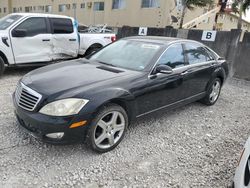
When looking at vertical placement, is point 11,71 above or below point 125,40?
below

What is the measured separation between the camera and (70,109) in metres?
2.66

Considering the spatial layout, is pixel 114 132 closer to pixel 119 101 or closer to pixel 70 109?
pixel 119 101

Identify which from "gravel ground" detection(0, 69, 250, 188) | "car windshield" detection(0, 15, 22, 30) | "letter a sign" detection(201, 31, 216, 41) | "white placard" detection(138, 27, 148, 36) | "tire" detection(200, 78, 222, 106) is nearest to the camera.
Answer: "gravel ground" detection(0, 69, 250, 188)

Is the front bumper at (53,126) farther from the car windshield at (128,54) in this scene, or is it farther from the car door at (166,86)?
the car windshield at (128,54)

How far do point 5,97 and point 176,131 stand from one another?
3493 millimetres

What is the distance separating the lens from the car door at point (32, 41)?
5.98m

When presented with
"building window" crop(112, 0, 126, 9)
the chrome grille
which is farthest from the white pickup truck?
"building window" crop(112, 0, 126, 9)

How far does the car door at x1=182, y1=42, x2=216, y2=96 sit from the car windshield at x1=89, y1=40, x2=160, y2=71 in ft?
2.67

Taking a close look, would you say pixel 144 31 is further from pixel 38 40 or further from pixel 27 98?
pixel 27 98

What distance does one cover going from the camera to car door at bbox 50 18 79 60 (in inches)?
269

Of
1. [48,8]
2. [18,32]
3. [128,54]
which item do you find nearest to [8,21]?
[18,32]

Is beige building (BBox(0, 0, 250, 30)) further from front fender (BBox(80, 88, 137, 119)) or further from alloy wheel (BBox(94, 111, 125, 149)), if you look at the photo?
alloy wheel (BBox(94, 111, 125, 149))

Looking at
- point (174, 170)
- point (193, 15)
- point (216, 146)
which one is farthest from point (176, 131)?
point (193, 15)

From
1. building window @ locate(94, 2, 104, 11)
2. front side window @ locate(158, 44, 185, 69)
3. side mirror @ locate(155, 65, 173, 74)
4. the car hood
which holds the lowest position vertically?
the car hood
